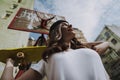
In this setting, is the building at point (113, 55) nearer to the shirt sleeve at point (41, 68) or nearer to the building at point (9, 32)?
the building at point (9, 32)

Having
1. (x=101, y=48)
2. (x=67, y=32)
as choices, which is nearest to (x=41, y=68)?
→ (x=67, y=32)

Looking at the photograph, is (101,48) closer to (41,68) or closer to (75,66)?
(75,66)

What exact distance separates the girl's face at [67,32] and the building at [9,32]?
7.18 meters

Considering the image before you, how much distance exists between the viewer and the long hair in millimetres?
2260

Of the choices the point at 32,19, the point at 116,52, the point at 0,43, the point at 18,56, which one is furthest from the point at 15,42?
the point at 116,52

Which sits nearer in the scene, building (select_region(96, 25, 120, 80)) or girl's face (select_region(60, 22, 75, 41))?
girl's face (select_region(60, 22, 75, 41))

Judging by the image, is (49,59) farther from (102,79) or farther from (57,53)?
(102,79)

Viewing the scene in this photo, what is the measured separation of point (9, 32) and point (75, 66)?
37.5 feet

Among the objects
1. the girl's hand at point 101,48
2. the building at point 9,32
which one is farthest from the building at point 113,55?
the girl's hand at point 101,48

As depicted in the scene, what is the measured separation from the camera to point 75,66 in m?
2.07

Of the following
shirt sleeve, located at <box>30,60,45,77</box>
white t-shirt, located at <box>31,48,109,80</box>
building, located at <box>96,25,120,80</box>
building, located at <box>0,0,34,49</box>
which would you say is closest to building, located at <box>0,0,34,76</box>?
building, located at <box>0,0,34,49</box>

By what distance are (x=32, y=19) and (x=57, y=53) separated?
19.9 ft

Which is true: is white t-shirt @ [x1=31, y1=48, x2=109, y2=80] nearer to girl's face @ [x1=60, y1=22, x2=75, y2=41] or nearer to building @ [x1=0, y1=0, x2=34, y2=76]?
girl's face @ [x1=60, y1=22, x2=75, y2=41]

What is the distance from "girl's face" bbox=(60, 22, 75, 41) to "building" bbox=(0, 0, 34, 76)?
23.6ft
